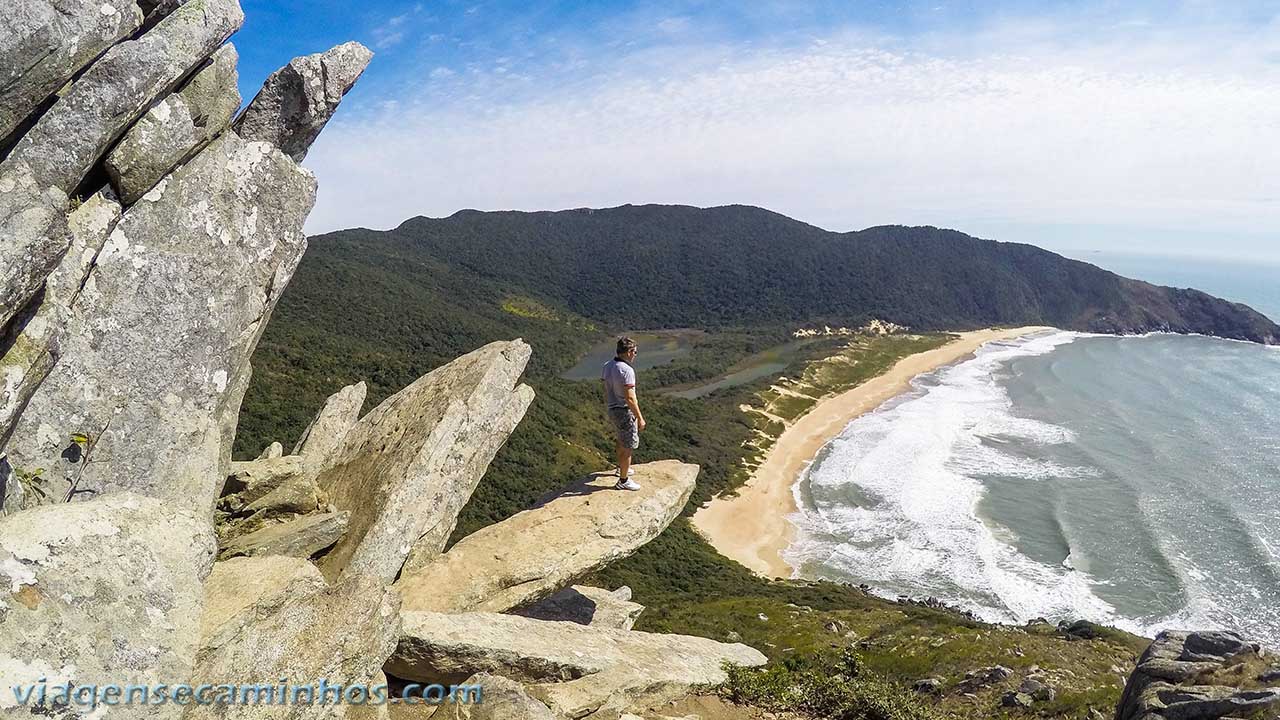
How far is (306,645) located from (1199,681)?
14564mm

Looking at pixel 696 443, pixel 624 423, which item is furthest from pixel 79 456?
pixel 696 443

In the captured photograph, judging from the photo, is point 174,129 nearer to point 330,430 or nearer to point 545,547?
point 330,430

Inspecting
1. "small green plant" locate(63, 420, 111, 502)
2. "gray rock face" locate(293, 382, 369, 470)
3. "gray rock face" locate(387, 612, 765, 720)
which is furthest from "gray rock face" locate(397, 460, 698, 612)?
"small green plant" locate(63, 420, 111, 502)

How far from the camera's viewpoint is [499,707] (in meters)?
6.50

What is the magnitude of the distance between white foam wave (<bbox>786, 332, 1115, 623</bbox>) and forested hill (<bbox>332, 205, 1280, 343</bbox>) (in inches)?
3419

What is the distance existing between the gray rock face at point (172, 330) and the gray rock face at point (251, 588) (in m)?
0.95

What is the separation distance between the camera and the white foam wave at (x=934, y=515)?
3581 centimetres

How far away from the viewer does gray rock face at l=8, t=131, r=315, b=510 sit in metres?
6.95

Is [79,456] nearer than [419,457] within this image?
Yes

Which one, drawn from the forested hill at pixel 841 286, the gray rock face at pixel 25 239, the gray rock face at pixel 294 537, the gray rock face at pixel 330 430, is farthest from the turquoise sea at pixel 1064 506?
the forested hill at pixel 841 286

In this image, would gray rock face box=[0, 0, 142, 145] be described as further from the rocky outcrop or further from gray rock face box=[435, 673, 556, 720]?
the rocky outcrop

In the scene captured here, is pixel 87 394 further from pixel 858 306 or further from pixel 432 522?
pixel 858 306

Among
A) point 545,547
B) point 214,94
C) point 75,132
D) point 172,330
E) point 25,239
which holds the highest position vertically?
point 214,94

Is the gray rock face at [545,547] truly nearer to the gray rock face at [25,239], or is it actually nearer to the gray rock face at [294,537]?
the gray rock face at [294,537]
